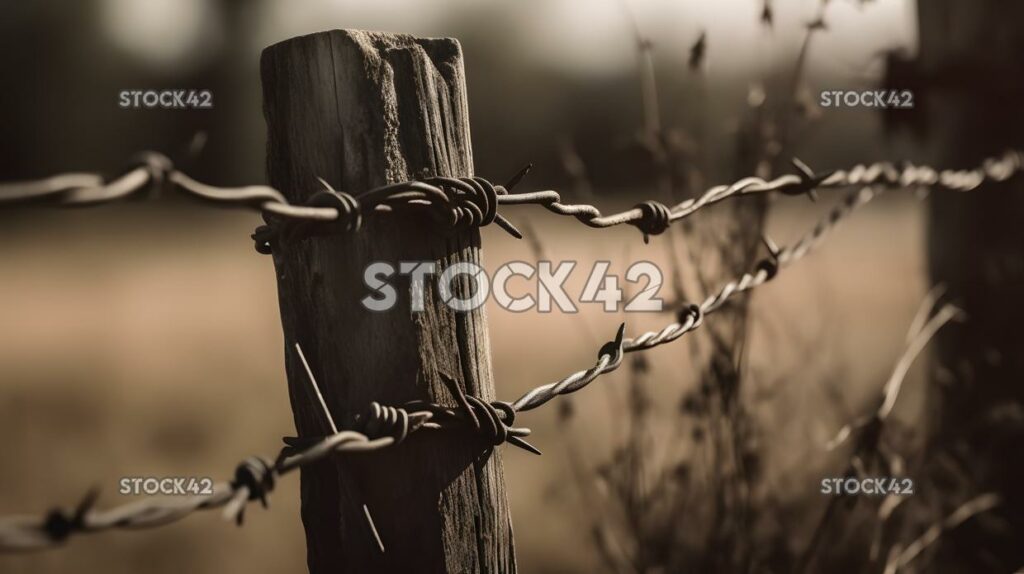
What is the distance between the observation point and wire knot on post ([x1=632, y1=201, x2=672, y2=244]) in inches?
57.2

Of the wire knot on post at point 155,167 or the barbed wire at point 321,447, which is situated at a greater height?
the wire knot on post at point 155,167

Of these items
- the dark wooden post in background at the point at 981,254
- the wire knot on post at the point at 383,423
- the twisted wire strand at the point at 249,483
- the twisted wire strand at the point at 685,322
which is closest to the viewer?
the twisted wire strand at the point at 249,483

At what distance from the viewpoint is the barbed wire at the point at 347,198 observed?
78 centimetres

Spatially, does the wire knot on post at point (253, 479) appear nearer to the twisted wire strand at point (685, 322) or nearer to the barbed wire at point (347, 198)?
the barbed wire at point (347, 198)

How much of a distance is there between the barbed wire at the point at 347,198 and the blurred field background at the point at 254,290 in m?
0.05

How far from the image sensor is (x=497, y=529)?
1.20 metres

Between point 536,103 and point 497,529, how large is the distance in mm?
16359

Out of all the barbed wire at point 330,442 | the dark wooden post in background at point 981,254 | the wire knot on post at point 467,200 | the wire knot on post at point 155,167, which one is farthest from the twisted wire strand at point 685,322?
the dark wooden post in background at point 981,254

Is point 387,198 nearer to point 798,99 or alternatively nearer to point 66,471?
point 798,99

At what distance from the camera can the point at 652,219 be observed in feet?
4.79

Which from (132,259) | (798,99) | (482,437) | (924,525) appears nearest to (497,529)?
(482,437)

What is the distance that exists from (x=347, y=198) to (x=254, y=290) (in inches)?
404

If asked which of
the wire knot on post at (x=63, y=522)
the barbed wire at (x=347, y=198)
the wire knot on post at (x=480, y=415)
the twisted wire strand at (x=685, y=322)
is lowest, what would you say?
the wire knot on post at (x=63, y=522)

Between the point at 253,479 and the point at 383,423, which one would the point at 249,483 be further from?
the point at 383,423
